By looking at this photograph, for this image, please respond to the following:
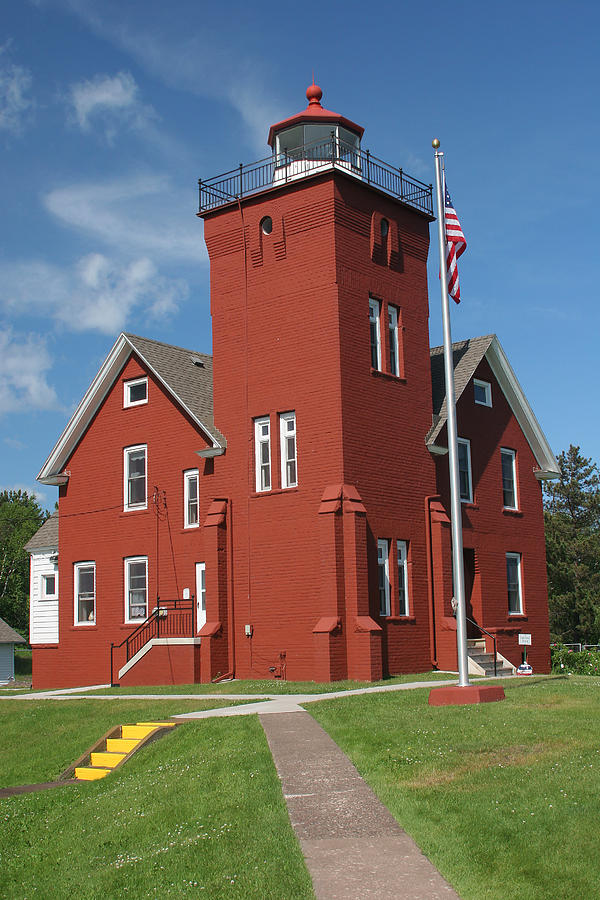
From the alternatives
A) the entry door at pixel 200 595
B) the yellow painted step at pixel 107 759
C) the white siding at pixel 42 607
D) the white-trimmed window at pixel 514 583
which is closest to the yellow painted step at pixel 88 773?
the yellow painted step at pixel 107 759

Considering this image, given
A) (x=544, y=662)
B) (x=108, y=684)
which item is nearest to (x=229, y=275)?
(x=108, y=684)

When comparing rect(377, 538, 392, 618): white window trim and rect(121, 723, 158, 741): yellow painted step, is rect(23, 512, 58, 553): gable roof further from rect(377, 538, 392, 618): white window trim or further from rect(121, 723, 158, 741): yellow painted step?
rect(121, 723, 158, 741): yellow painted step

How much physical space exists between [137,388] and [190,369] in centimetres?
173

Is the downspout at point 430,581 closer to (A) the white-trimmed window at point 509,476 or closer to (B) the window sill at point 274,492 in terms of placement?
(B) the window sill at point 274,492

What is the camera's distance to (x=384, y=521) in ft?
75.3

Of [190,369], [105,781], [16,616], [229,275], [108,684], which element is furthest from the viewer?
[16,616]

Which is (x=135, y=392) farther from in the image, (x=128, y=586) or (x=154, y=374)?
(x=128, y=586)

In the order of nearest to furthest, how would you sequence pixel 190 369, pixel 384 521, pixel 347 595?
1. pixel 347 595
2. pixel 384 521
3. pixel 190 369

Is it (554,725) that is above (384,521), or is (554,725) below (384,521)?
below

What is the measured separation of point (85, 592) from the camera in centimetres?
2842

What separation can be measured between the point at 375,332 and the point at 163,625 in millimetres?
9685

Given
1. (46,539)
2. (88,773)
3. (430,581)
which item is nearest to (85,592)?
(46,539)

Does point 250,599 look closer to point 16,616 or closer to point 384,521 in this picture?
point 384,521

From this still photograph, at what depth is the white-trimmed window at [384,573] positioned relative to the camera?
2277cm
